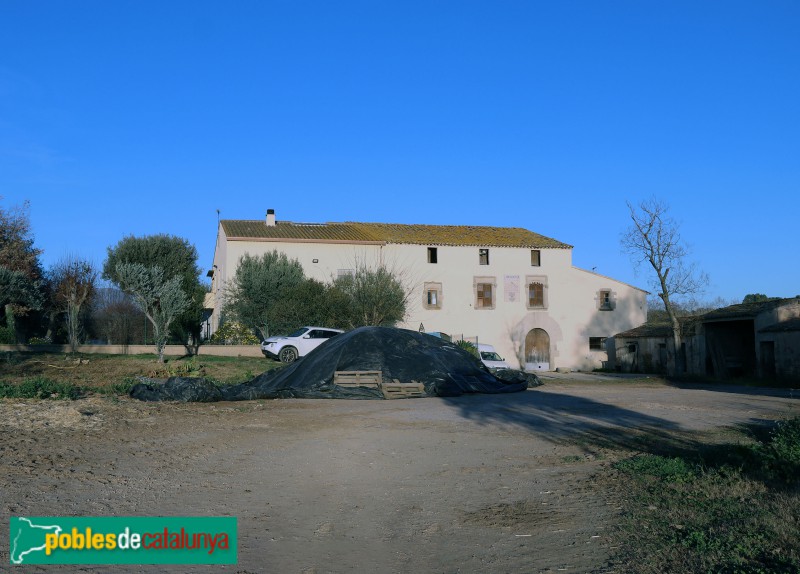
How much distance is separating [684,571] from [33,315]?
1721 inches

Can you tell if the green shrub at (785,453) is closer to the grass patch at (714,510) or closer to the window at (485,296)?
the grass patch at (714,510)

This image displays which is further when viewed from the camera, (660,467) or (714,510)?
(660,467)

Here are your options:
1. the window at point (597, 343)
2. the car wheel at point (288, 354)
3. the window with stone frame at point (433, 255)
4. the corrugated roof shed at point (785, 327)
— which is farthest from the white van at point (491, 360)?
the window at point (597, 343)

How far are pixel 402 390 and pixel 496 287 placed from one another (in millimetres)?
26311

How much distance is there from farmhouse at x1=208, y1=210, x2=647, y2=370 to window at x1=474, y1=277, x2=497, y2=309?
0.07 meters

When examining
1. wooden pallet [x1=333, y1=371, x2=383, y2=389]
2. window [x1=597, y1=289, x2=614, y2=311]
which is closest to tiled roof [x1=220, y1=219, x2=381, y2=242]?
window [x1=597, y1=289, x2=614, y2=311]

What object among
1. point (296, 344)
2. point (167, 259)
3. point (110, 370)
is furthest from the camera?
point (167, 259)

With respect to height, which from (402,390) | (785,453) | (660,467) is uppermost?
(402,390)

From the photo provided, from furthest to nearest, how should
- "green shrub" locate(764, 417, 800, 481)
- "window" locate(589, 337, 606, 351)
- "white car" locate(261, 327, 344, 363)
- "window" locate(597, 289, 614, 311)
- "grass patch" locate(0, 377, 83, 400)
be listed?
"window" locate(597, 289, 614, 311)
"window" locate(589, 337, 606, 351)
"white car" locate(261, 327, 344, 363)
"grass patch" locate(0, 377, 83, 400)
"green shrub" locate(764, 417, 800, 481)

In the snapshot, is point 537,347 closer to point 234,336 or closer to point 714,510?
point 234,336

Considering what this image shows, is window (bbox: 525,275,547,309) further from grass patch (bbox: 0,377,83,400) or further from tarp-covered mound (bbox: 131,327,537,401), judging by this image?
grass patch (bbox: 0,377,83,400)

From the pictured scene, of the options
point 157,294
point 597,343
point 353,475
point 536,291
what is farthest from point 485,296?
point 353,475

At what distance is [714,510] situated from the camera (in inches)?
272

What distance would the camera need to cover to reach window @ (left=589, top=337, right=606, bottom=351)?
48.2 meters
